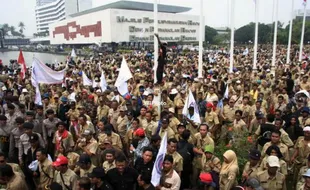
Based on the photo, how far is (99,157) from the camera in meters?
5.06

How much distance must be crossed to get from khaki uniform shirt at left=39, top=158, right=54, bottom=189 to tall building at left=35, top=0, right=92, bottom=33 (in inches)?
4046

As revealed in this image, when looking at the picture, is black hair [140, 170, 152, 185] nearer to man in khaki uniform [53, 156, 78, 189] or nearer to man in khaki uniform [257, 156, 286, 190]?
man in khaki uniform [53, 156, 78, 189]

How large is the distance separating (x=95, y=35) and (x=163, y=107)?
3802 cm

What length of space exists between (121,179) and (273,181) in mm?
1992

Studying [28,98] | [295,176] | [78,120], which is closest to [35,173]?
[78,120]

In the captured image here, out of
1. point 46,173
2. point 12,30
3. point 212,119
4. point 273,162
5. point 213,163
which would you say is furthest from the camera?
point 12,30

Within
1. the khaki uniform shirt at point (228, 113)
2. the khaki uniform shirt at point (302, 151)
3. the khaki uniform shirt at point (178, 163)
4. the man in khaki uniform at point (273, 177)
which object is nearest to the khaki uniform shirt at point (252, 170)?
the man in khaki uniform at point (273, 177)

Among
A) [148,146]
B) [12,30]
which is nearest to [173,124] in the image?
[148,146]

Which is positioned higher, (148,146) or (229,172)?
(148,146)

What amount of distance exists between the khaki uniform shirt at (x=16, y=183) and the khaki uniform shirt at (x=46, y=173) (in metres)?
0.47

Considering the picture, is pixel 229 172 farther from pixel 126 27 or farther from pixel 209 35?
pixel 209 35

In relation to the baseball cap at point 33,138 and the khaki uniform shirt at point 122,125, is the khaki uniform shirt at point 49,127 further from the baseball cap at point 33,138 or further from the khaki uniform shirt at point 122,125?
the khaki uniform shirt at point 122,125

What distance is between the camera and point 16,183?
370 centimetres

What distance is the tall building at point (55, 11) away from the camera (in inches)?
4252
